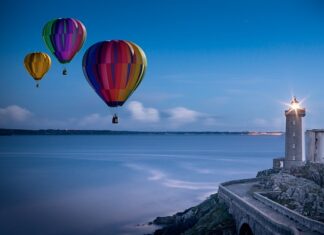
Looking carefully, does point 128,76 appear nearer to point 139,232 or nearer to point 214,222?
point 214,222

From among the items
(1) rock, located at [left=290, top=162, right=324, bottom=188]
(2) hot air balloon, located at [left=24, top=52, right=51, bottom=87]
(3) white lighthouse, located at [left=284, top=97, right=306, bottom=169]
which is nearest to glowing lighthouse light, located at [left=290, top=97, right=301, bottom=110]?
(3) white lighthouse, located at [left=284, top=97, right=306, bottom=169]

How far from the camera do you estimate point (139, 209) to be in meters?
54.8

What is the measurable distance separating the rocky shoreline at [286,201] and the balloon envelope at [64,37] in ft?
63.4

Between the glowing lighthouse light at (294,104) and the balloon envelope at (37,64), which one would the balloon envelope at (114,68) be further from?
the glowing lighthouse light at (294,104)

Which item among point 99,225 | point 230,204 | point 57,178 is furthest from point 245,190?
point 57,178

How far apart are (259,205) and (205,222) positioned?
6.99 metres

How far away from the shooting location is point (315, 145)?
122ft

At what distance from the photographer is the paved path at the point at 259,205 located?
22.3 meters

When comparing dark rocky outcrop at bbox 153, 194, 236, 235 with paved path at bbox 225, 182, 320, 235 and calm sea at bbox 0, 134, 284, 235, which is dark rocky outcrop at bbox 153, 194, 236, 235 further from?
calm sea at bbox 0, 134, 284, 235

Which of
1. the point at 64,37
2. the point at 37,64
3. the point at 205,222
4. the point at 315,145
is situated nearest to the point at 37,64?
the point at 37,64

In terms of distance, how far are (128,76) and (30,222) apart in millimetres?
28590

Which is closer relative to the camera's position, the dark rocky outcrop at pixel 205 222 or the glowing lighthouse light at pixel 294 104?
the dark rocky outcrop at pixel 205 222

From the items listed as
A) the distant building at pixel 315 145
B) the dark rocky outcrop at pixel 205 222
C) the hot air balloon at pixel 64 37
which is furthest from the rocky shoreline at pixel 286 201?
the hot air balloon at pixel 64 37

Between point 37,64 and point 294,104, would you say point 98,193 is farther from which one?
point 294,104
